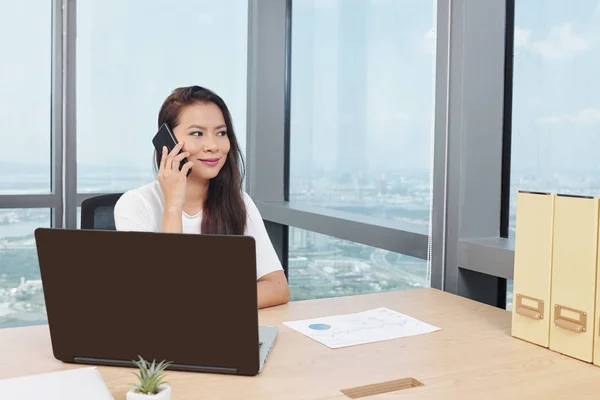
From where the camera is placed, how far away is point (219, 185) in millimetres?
2105

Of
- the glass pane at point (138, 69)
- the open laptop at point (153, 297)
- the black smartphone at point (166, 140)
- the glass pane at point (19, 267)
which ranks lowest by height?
the glass pane at point (19, 267)

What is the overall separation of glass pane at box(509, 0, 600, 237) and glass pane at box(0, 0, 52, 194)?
2298 millimetres

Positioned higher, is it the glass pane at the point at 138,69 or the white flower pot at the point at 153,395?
the glass pane at the point at 138,69

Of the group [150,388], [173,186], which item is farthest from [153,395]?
[173,186]

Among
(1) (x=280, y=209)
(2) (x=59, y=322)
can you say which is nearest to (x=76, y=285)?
(2) (x=59, y=322)

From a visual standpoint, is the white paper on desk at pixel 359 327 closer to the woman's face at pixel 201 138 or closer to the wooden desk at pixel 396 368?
the wooden desk at pixel 396 368

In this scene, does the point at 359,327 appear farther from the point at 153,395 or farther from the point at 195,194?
the point at 195,194

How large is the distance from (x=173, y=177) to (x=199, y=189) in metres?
0.18

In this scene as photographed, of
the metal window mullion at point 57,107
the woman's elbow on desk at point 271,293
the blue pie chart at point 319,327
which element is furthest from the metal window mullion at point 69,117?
the blue pie chart at point 319,327

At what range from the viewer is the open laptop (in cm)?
116

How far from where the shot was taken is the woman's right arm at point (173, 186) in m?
1.89

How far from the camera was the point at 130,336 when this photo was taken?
1217mm

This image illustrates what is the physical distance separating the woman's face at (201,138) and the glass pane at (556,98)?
37.1 inches

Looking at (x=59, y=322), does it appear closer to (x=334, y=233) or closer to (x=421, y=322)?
(x=421, y=322)
